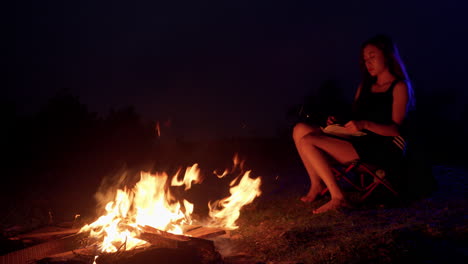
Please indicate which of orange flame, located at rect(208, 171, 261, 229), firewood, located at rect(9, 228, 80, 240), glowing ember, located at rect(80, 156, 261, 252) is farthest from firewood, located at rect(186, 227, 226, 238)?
firewood, located at rect(9, 228, 80, 240)

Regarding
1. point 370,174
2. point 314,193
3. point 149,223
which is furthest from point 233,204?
point 370,174

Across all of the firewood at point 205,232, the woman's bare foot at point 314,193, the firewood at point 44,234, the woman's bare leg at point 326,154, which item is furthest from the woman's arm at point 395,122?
the firewood at point 44,234

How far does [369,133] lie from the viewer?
3.91m

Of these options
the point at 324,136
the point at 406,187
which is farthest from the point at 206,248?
the point at 406,187

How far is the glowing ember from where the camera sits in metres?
3.44

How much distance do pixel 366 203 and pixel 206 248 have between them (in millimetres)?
1950

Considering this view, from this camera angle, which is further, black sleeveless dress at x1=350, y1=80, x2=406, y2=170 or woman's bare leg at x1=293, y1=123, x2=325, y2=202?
woman's bare leg at x1=293, y1=123, x2=325, y2=202

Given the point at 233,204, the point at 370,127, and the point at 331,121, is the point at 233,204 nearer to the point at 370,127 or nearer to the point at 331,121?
the point at 331,121

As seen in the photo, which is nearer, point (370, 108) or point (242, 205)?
point (370, 108)

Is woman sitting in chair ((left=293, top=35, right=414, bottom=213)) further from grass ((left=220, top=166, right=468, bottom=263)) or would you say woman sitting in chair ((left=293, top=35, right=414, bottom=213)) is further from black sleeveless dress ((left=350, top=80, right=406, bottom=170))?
grass ((left=220, top=166, right=468, bottom=263))

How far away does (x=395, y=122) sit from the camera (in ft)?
12.4

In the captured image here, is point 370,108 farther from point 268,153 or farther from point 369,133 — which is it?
point 268,153

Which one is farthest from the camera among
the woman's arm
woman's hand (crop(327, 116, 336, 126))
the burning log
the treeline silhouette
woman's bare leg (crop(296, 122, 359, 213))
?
the treeline silhouette

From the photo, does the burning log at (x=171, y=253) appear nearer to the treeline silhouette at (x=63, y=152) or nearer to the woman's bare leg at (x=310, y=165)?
the woman's bare leg at (x=310, y=165)
